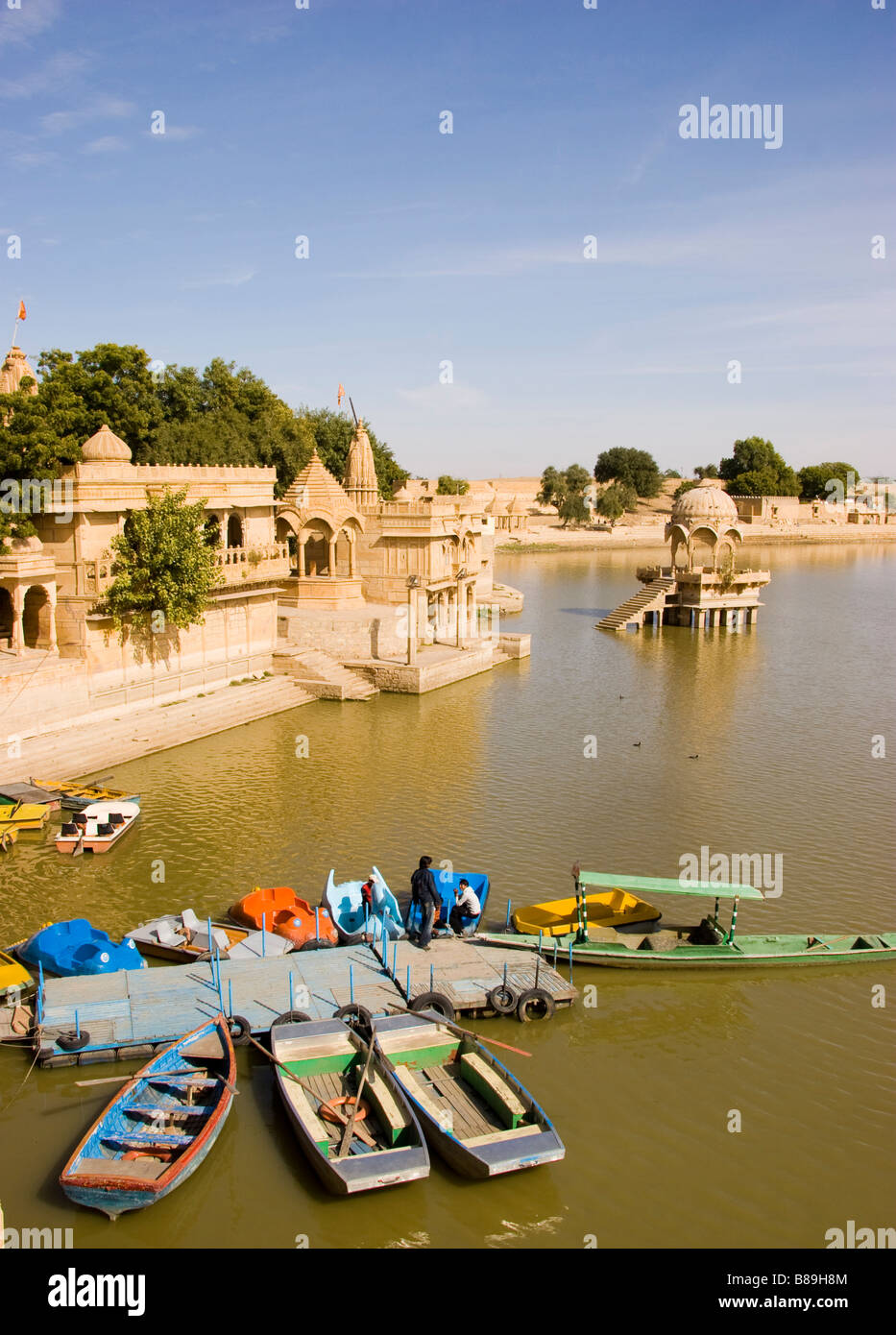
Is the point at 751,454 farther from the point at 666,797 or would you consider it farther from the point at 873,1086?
the point at 873,1086

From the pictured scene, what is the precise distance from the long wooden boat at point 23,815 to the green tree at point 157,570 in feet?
26.4

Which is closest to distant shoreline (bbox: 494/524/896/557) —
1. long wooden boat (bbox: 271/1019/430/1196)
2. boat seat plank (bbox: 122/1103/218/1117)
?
long wooden boat (bbox: 271/1019/430/1196)

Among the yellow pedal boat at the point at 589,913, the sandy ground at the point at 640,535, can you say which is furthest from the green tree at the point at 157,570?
the sandy ground at the point at 640,535

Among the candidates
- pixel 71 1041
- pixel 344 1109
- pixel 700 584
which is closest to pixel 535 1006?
pixel 344 1109

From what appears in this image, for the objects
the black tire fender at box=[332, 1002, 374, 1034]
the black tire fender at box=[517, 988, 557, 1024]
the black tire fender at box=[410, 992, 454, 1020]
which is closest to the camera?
the black tire fender at box=[332, 1002, 374, 1034]

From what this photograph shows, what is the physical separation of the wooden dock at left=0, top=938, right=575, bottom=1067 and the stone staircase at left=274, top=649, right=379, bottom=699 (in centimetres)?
1772

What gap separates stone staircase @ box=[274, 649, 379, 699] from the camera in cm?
3225

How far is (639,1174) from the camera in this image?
35.2 feet

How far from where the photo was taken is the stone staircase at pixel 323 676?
32250mm

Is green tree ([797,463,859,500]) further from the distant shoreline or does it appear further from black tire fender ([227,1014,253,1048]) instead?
black tire fender ([227,1014,253,1048])

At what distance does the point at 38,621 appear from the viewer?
26.7 meters

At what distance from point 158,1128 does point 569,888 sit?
8584 mm
